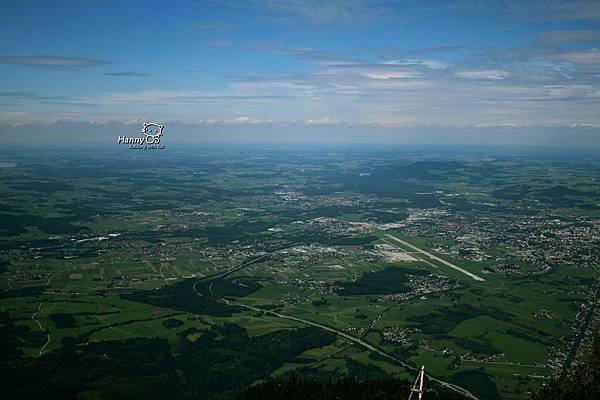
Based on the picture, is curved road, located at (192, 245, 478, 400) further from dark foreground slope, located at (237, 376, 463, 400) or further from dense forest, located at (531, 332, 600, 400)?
dense forest, located at (531, 332, 600, 400)

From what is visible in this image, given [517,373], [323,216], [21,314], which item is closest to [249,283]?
[21,314]

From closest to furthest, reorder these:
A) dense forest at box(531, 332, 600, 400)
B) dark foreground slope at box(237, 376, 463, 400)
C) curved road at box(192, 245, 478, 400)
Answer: dense forest at box(531, 332, 600, 400)
dark foreground slope at box(237, 376, 463, 400)
curved road at box(192, 245, 478, 400)

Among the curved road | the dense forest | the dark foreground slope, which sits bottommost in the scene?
the curved road

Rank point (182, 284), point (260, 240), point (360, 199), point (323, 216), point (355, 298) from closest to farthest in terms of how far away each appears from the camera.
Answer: point (355, 298) < point (182, 284) < point (260, 240) < point (323, 216) < point (360, 199)

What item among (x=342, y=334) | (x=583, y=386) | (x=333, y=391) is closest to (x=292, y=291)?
(x=342, y=334)

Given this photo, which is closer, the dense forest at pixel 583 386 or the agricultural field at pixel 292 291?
the dense forest at pixel 583 386

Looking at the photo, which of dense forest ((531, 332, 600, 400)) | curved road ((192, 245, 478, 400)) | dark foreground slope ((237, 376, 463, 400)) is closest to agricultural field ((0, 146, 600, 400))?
curved road ((192, 245, 478, 400))

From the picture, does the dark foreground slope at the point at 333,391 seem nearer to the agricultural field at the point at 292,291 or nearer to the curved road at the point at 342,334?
the curved road at the point at 342,334

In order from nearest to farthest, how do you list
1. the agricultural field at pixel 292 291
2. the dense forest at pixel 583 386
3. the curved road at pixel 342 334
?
the dense forest at pixel 583 386, the curved road at pixel 342 334, the agricultural field at pixel 292 291

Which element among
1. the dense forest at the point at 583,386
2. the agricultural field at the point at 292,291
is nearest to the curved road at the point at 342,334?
the agricultural field at the point at 292,291

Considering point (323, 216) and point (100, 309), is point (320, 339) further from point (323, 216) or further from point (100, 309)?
point (323, 216)

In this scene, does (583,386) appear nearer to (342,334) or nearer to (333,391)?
(333,391)
